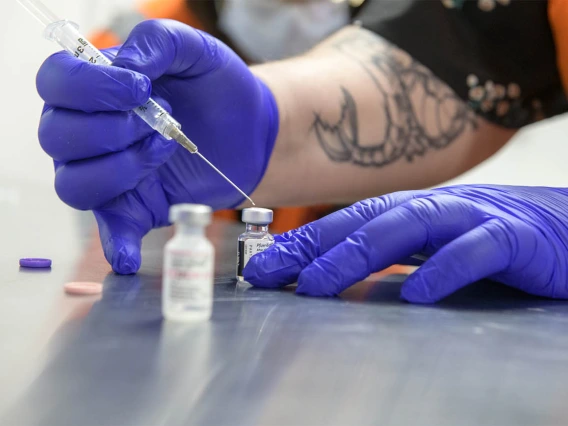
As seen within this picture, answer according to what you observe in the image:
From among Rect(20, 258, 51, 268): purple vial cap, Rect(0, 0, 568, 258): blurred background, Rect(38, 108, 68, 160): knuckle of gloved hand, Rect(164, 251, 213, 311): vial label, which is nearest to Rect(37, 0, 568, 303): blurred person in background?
Rect(38, 108, 68, 160): knuckle of gloved hand

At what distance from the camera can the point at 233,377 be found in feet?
1.72

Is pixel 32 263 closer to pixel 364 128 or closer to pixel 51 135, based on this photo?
pixel 51 135

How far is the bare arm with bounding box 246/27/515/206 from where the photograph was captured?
1.75 metres

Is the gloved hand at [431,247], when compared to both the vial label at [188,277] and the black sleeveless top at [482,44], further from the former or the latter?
the black sleeveless top at [482,44]

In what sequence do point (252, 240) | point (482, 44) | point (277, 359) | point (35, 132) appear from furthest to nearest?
point (35, 132), point (482, 44), point (252, 240), point (277, 359)

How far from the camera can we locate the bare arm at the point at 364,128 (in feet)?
5.74

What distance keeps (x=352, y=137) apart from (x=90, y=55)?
99 centimetres

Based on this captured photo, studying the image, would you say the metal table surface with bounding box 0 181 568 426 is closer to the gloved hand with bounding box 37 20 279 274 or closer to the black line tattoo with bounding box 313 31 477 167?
the gloved hand with bounding box 37 20 279 274

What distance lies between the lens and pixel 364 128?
1.87 metres

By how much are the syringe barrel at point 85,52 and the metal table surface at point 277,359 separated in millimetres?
255

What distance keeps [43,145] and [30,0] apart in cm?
24

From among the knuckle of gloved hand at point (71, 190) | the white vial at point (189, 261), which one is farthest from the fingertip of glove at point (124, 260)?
the white vial at point (189, 261)

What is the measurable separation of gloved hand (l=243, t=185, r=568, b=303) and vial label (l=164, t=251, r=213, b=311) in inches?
10.2

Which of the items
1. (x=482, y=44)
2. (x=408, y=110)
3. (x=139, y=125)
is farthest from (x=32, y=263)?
(x=482, y=44)
